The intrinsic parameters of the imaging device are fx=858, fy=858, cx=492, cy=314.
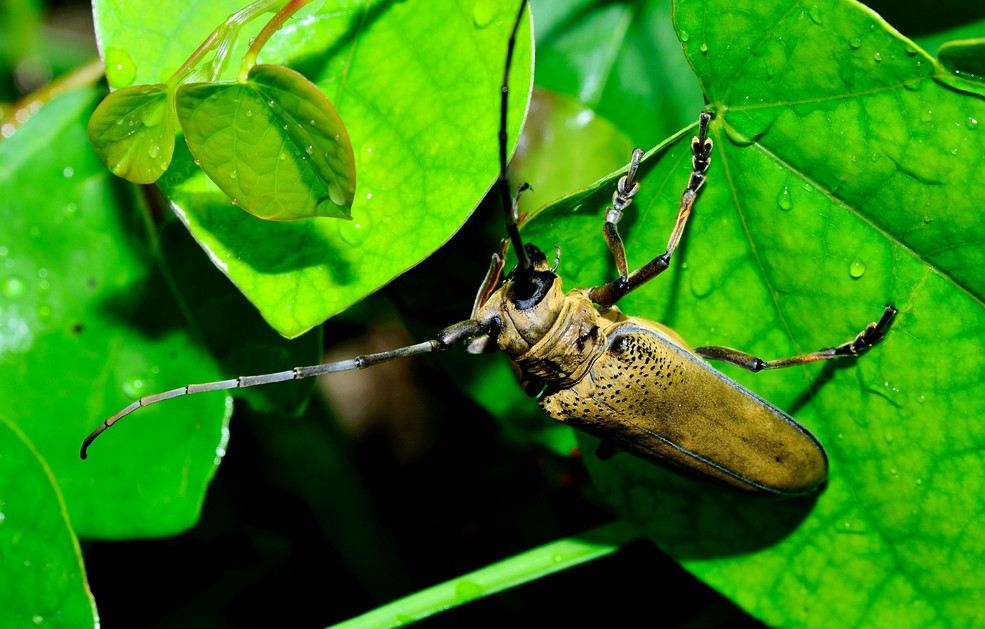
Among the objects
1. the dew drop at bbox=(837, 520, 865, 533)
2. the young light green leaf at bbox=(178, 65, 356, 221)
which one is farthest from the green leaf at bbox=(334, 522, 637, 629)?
the young light green leaf at bbox=(178, 65, 356, 221)

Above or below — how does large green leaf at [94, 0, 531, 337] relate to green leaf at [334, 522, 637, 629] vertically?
above

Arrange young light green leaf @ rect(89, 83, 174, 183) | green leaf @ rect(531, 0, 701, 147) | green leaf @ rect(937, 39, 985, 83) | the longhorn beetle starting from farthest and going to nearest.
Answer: green leaf @ rect(531, 0, 701, 147) < the longhorn beetle < young light green leaf @ rect(89, 83, 174, 183) < green leaf @ rect(937, 39, 985, 83)

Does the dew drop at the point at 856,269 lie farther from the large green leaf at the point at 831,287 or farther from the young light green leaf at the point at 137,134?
the young light green leaf at the point at 137,134

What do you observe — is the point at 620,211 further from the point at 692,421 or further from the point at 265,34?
the point at 265,34

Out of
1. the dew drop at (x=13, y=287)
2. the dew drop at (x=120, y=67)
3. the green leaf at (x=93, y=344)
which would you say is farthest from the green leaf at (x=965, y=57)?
the dew drop at (x=13, y=287)

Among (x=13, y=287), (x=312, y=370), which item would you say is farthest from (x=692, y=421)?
(x=13, y=287)

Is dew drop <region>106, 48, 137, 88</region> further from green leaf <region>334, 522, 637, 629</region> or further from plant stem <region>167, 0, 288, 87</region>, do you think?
green leaf <region>334, 522, 637, 629</region>
